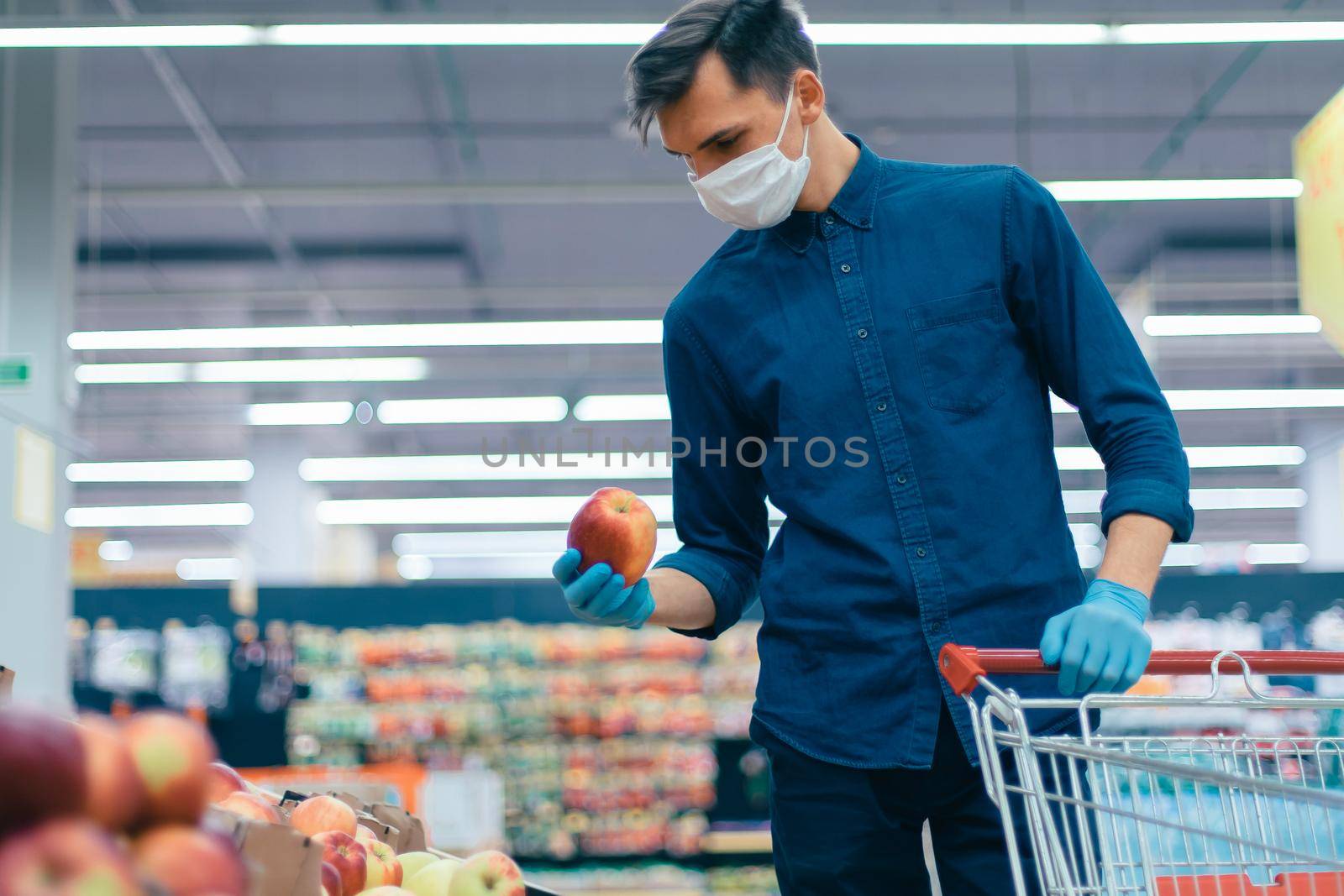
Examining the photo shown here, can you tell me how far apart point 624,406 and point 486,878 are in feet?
33.4

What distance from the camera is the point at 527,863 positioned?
26.9ft

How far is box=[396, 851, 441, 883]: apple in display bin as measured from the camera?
1.84 meters

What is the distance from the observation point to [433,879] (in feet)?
5.73

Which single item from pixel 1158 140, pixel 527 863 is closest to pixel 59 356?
pixel 527 863

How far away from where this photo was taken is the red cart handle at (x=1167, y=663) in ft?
4.59

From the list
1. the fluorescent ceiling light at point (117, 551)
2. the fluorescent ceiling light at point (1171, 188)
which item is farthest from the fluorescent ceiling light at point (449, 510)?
the fluorescent ceiling light at point (1171, 188)

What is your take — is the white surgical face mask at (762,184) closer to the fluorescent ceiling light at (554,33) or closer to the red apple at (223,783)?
the red apple at (223,783)

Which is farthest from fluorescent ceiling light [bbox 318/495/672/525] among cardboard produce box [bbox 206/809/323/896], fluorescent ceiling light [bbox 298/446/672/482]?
cardboard produce box [bbox 206/809/323/896]

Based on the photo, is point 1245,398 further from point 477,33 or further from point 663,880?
point 477,33

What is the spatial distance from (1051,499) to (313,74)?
27.3 feet

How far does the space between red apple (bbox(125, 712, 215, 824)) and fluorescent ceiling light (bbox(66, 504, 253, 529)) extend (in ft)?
59.6

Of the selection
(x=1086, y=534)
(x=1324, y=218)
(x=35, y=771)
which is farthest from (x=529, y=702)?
(x=1086, y=534)

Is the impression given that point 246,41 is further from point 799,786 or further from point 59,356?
point 799,786

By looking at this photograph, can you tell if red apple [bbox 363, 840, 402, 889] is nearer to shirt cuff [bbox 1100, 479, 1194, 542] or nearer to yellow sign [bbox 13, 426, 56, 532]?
shirt cuff [bbox 1100, 479, 1194, 542]
